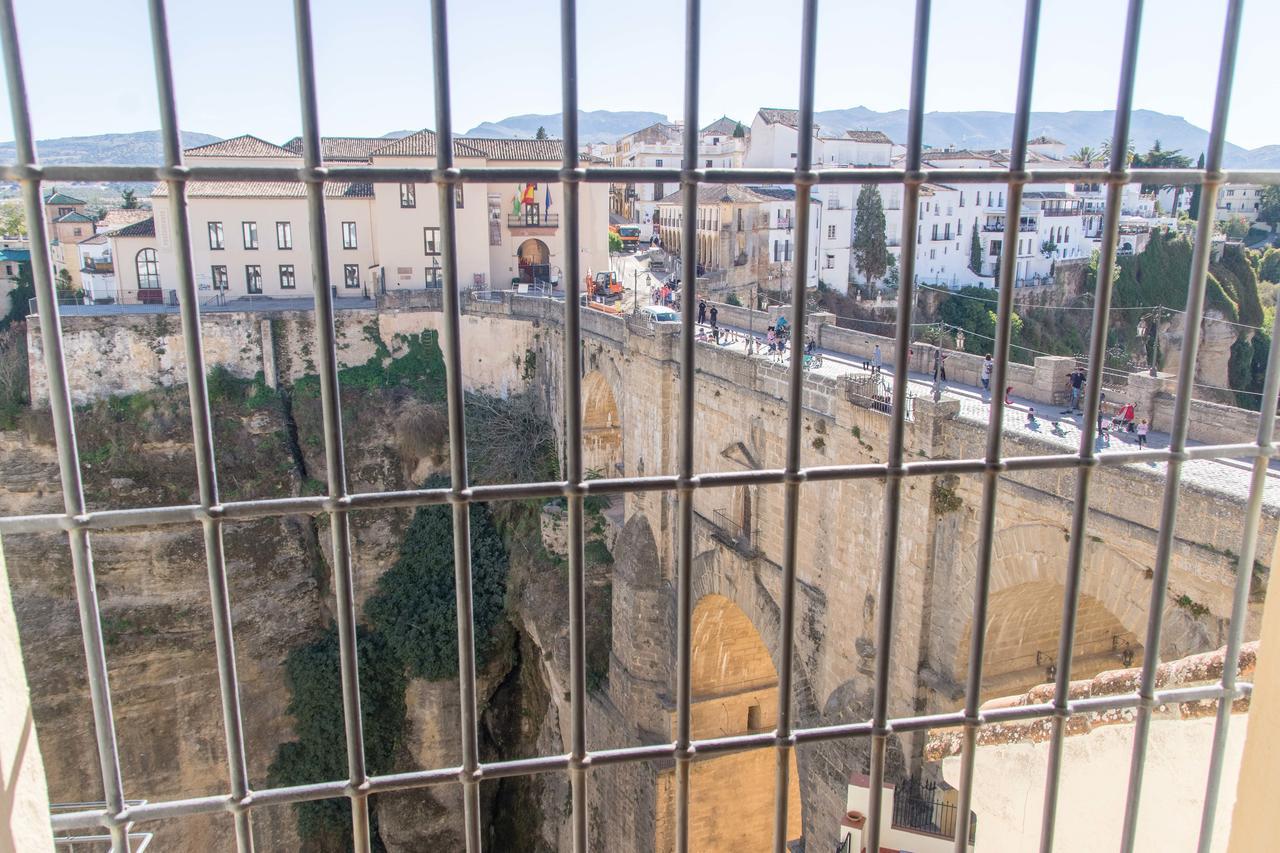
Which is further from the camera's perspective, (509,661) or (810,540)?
(509,661)

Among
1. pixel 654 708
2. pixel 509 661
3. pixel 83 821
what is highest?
pixel 83 821

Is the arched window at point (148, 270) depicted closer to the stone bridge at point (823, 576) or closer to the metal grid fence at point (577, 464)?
the stone bridge at point (823, 576)

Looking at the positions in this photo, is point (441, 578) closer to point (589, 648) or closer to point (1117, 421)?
point (589, 648)

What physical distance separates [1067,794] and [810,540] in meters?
6.51

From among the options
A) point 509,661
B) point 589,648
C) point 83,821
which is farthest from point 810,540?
point 509,661

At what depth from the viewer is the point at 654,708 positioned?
1388cm

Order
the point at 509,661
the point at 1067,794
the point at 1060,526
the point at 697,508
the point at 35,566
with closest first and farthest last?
the point at 1067,794 < the point at 1060,526 < the point at 697,508 < the point at 35,566 < the point at 509,661

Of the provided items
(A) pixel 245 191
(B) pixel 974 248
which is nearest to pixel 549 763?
(A) pixel 245 191

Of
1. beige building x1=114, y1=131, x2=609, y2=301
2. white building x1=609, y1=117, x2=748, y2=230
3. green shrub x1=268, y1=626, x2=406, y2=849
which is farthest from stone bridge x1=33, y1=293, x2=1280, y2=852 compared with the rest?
white building x1=609, y1=117, x2=748, y2=230

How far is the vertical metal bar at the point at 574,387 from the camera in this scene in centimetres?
212

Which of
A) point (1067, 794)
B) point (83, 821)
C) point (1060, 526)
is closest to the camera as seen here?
point (83, 821)

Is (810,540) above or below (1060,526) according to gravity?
below

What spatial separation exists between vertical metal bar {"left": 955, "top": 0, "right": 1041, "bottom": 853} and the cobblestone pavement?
8.39 ft

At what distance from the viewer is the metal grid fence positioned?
2.00 meters
